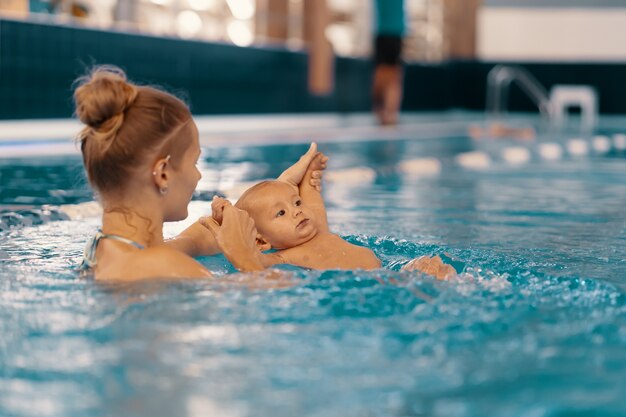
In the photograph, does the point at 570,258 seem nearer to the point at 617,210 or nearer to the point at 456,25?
the point at 617,210

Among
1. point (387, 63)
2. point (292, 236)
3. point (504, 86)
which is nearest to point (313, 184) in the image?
point (292, 236)

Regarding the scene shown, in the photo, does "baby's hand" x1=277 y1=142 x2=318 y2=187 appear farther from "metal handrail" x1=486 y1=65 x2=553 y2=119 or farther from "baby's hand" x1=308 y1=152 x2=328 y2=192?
"metal handrail" x1=486 y1=65 x2=553 y2=119

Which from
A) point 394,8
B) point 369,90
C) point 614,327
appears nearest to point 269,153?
point 394,8

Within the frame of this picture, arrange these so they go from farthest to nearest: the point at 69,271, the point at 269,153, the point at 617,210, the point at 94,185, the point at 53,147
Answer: the point at 269,153, the point at 53,147, the point at 617,210, the point at 69,271, the point at 94,185

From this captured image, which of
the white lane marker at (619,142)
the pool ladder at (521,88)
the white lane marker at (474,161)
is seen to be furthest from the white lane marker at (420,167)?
the pool ladder at (521,88)

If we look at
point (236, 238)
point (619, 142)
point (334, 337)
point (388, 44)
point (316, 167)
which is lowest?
point (619, 142)

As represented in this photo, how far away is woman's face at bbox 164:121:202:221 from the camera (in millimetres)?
2250

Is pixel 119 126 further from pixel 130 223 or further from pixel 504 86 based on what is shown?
pixel 504 86

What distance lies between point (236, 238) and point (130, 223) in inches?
11.4

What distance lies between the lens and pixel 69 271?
261 centimetres

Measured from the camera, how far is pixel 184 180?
2275 mm

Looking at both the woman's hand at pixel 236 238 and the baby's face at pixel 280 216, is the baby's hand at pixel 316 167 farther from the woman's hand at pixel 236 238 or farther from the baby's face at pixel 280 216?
the woman's hand at pixel 236 238

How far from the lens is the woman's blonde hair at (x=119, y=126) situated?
2104 mm

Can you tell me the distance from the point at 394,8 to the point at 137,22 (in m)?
3.22
